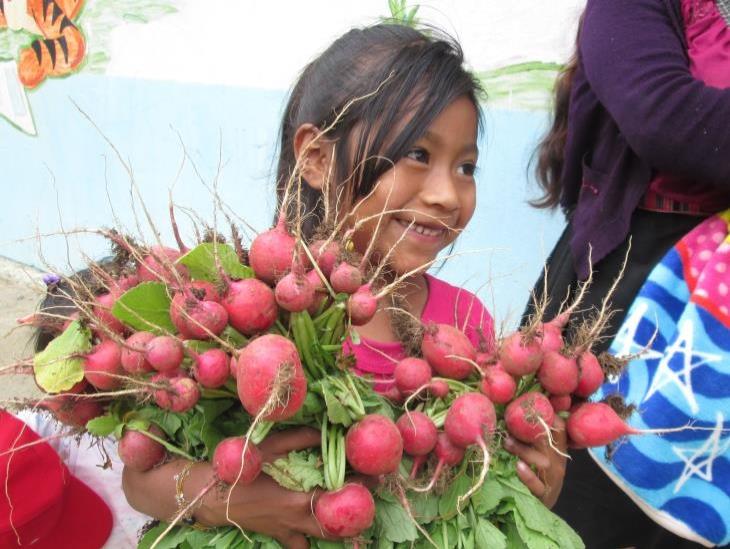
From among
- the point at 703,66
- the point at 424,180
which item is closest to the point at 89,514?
the point at 424,180

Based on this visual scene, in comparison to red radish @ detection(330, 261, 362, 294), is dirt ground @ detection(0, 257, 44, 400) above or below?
below

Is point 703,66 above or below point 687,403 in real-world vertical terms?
above

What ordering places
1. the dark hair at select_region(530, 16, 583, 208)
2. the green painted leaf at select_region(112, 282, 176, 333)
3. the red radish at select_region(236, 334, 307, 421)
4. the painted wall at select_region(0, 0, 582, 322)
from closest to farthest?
the red radish at select_region(236, 334, 307, 421) → the green painted leaf at select_region(112, 282, 176, 333) → the dark hair at select_region(530, 16, 583, 208) → the painted wall at select_region(0, 0, 582, 322)

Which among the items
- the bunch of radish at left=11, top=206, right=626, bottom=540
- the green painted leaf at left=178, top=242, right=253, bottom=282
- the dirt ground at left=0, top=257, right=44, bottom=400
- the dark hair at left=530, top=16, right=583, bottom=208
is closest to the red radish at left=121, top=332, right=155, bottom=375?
the bunch of radish at left=11, top=206, right=626, bottom=540

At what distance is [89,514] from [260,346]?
74cm

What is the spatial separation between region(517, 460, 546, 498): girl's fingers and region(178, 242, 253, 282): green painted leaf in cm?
45

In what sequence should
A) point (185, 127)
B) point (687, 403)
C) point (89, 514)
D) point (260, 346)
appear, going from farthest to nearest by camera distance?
point (185, 127) < point (89, 514) < point (687, 403) < point (260, 346)

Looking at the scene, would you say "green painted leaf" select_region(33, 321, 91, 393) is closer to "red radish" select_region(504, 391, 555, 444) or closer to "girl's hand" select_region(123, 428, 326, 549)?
"girl's hand" select_region(123, 428, 326, 549)

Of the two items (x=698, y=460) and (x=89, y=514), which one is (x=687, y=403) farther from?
(x=89, y=514)

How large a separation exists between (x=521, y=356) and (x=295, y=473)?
32 cm

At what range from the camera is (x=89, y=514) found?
1110 mm

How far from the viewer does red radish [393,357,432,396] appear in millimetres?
797

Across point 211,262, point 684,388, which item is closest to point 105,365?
point 211,262

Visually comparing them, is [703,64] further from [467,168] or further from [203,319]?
[203,319]
